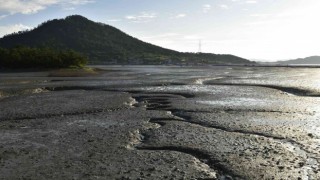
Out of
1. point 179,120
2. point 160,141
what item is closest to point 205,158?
point 160,141

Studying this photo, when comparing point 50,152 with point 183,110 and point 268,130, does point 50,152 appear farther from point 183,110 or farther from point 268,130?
point 183,110

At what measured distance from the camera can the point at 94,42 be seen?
148375 mm

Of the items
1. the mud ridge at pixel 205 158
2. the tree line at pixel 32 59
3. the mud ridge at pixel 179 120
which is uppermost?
the tree line at pixel 32 59

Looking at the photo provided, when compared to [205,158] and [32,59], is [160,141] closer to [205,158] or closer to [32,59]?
[205,158]

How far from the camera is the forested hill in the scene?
436 feet

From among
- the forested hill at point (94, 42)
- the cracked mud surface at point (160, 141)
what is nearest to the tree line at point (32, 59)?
the cracked mud surface at point (160, 141)

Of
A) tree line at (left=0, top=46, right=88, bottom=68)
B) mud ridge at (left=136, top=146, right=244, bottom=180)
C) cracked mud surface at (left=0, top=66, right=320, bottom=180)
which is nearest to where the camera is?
mud ridge at (left=136, top=146, right=244, bottom=180)

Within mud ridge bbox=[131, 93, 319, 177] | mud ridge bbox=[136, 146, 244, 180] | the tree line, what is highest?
the tree line

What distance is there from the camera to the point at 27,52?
55781mm

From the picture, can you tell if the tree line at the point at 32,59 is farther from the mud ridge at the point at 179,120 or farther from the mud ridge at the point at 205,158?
the mud ridge at the point at 205,158

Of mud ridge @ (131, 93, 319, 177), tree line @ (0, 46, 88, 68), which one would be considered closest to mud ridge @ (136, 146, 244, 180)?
mud ridge @ (131, 93, 319, 177)

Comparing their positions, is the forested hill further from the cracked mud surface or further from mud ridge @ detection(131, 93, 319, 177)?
the cracked mud surface

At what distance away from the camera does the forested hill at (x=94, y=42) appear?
436 feet

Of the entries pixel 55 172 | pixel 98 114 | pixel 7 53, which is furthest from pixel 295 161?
pixel 7 53
